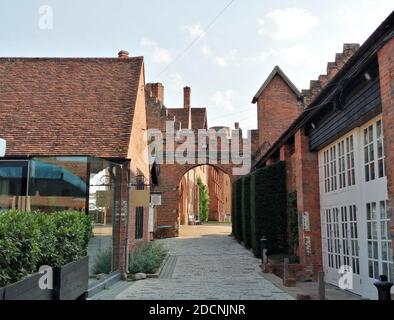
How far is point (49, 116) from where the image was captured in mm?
13727

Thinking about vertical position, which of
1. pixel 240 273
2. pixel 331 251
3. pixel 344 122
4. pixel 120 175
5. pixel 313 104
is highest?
pixel 313 104

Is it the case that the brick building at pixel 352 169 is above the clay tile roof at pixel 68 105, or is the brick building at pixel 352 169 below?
below

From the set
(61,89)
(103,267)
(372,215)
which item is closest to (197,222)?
(61,89)

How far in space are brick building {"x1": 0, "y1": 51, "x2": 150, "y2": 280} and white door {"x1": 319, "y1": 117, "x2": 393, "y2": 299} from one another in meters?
5.53

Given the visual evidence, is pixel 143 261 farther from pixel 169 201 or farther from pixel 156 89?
pixel 156 89

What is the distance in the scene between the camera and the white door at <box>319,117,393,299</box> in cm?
805

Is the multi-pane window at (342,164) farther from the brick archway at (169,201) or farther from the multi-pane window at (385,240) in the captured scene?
the brick archway at (169,201)

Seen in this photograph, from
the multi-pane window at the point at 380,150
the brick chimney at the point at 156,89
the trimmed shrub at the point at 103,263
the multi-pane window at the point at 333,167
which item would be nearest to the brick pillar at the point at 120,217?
the trimmed shrub at the point at 103,263

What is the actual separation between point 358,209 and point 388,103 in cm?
321

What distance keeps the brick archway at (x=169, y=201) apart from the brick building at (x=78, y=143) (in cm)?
1051

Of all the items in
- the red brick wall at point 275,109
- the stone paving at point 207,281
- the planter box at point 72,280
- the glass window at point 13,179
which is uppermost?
the red brick wall at point 275,109

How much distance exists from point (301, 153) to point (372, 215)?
380 cm

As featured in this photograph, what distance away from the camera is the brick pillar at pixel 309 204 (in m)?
11.6

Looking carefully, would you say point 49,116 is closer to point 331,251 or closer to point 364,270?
point 331,251
